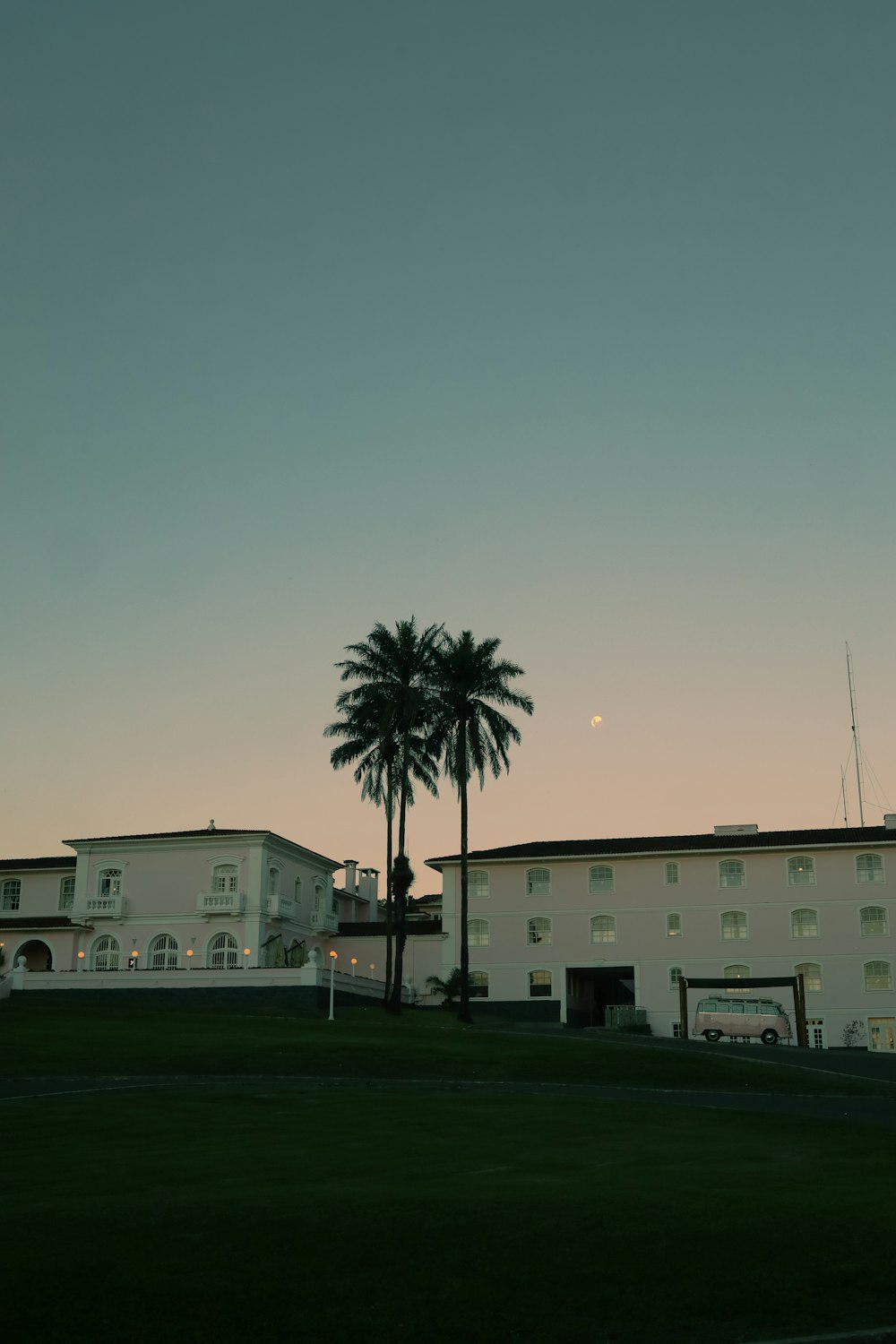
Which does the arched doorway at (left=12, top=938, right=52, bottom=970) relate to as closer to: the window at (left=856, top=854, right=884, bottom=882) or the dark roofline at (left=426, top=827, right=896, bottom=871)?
the dark roofline at (left=426, top=827, right=896, bottom=871)

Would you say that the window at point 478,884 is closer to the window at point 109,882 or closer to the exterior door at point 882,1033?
the window at point 109,882

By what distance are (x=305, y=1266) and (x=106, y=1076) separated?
25214mm

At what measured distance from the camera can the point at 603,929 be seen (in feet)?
241

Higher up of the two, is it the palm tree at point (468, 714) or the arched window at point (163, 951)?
the palm tree at point (468, 714)

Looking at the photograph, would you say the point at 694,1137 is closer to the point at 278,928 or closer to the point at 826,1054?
the point at 826,1054

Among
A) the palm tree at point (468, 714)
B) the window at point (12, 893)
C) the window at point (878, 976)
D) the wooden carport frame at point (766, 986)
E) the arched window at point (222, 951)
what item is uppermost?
the palm tree at point (468, 714)

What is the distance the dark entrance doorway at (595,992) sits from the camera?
73938 millimetres

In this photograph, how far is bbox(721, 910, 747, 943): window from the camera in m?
71.2

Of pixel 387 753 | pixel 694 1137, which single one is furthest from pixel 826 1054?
pixel 694 1137

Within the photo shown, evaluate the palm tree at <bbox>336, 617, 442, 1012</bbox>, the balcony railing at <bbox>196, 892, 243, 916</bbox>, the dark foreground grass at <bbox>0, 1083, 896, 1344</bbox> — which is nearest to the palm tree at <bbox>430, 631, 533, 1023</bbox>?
the palm tree at <bbox>336, 617, 442, 1012</bbox>

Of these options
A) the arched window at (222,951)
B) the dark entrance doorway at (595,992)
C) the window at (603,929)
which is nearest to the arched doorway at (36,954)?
the arched window at (222,951)

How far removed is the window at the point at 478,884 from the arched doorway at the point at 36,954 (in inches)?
1003

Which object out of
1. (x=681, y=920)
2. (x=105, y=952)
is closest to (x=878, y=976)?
(x=681, y=920)

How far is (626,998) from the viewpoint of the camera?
81.7 metres
